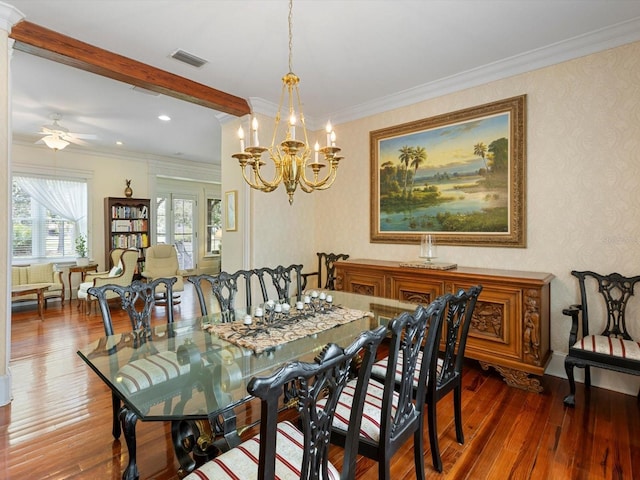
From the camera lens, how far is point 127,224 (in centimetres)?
683

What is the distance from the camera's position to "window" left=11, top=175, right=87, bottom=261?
19.2 ft

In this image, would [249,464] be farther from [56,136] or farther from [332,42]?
[56,136]

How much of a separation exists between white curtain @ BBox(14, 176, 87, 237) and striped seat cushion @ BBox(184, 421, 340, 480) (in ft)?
22.2

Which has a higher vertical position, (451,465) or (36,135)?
(36,135)

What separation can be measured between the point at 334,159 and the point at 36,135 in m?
6.10

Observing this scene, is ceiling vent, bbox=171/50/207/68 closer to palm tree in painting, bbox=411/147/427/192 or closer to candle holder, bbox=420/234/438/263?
palm tree in painting, bbox=411/147/427/192

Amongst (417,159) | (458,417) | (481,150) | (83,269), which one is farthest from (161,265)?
(458,417)

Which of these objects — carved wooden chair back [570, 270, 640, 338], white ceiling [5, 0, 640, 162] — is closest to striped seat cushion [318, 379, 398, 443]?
carved wooden chair back [570, 270, 640, 338]

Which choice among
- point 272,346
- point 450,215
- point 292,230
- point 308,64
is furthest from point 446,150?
point 272,346

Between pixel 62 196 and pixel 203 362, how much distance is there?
642 cm

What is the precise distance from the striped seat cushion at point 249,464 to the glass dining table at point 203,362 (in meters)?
0.16

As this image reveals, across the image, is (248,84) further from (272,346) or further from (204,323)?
(272,346)

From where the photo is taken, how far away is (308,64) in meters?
3.10

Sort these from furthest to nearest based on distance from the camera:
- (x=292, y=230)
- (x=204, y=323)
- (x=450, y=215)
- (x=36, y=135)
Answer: (x=36, y=135) → (x=292, y=230) → (x=450, y=215) → (x=204, y=323)
